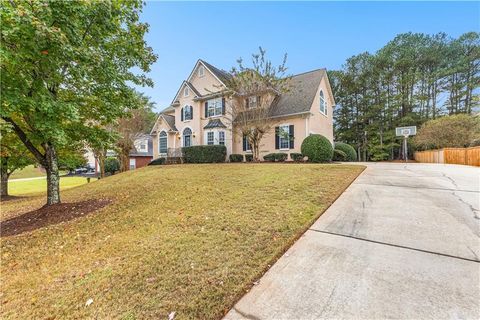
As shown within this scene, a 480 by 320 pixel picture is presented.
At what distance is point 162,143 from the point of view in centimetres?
2242

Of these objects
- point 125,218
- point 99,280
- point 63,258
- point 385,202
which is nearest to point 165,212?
point 125,218

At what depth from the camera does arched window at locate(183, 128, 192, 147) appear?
20.5 metres

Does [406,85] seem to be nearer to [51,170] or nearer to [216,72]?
[216,72]

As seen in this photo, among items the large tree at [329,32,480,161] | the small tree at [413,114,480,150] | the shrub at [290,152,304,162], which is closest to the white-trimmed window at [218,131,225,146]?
the shrub at [290,152,304,162]

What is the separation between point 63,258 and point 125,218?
1.68 metres

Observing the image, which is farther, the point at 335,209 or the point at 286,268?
the point at 335,209

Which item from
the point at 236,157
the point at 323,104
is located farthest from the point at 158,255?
the point at 323,104

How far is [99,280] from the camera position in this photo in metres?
2.82

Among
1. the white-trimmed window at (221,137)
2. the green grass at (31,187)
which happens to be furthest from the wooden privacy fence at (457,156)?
the green grass at (31,187)

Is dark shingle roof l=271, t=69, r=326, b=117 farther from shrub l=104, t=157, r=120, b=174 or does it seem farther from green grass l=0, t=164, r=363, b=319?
shrub l=104, t=157, r=120, b=174

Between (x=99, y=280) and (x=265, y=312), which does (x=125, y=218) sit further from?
(x=265, y=312)

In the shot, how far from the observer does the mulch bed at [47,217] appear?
534 cm

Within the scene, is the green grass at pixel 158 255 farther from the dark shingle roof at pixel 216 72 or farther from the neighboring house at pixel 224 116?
the dark shingle roof at pixel 216 72

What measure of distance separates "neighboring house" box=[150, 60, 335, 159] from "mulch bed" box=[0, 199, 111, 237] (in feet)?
39.7
